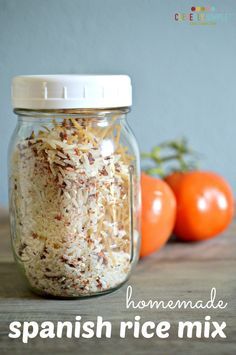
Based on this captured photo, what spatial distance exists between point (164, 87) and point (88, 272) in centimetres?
62

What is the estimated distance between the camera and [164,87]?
1158 millimetres

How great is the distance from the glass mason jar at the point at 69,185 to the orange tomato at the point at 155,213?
0.13 metres

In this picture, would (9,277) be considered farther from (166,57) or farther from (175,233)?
(166,57)

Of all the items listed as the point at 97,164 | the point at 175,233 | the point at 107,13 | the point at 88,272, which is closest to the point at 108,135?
the point at 97,164

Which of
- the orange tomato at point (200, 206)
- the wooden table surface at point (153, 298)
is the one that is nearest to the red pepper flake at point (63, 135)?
the wooden table surface at point (153, 298)

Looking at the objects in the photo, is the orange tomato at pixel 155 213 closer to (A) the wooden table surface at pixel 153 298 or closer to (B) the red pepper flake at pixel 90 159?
(A) the wooden table surface at pixel 153 298

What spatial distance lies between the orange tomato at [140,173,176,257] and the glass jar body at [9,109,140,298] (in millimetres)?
131

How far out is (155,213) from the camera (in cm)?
80

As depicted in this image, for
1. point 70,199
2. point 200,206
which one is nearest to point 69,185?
point 70,199

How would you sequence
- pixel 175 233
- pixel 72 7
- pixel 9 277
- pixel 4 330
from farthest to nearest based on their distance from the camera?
pixel 72 7 → pixel 175 233 → pixel 9 277 → pixel 4 330

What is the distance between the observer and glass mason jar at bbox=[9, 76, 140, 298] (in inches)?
23.7

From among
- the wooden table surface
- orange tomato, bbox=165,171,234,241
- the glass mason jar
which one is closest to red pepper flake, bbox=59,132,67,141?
the glass mason jar

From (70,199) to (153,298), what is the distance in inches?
6.3

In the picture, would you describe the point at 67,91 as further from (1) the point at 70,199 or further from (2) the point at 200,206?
(2) the point at 200,206
